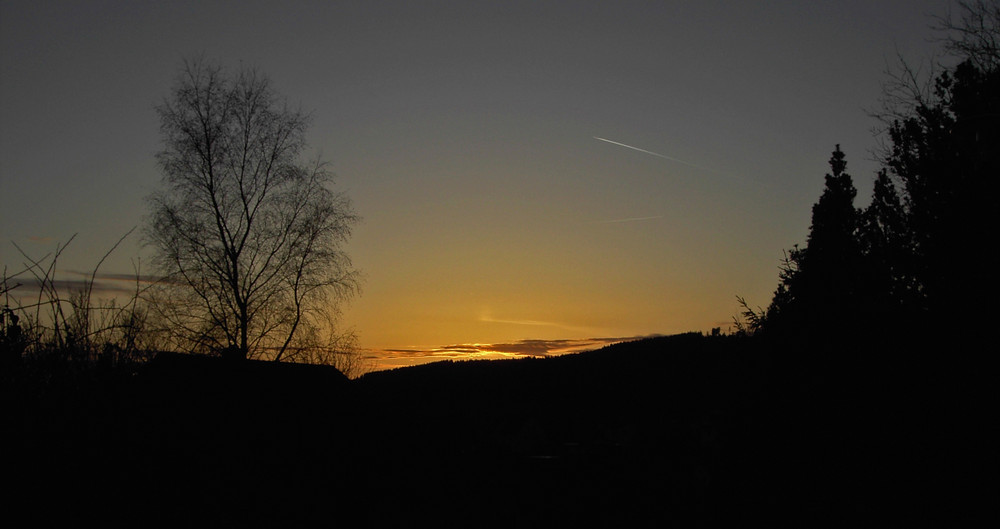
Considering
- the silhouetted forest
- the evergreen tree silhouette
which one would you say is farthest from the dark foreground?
the evergreen tree silhouette

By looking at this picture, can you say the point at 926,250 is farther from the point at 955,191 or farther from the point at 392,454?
the point at 392,454

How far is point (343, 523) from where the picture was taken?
10.1 meters

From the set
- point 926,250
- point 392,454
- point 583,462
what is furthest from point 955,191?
point 392,454

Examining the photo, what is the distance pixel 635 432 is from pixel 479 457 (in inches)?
457

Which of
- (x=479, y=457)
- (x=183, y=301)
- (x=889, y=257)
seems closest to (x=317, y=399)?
(x=479, y=457)

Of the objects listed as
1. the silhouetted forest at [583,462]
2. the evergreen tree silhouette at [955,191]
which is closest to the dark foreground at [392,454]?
the silhouetted forest at [583,462]

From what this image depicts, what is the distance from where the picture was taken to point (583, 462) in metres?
16.9

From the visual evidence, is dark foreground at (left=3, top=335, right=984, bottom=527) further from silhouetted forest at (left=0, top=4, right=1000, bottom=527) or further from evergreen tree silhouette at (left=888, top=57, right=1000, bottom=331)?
evergreen tree silhouette at (left=888, top=57, right=1000, bottom=331)

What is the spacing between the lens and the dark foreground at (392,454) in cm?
536

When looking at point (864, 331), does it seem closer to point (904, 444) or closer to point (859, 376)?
point (859, 376)

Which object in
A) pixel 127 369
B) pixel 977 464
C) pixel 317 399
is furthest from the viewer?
pixel 317 399

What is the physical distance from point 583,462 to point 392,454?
6528 millimetres

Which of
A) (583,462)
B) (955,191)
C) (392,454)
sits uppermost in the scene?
(955,191)

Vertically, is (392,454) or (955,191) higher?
(955,191)
